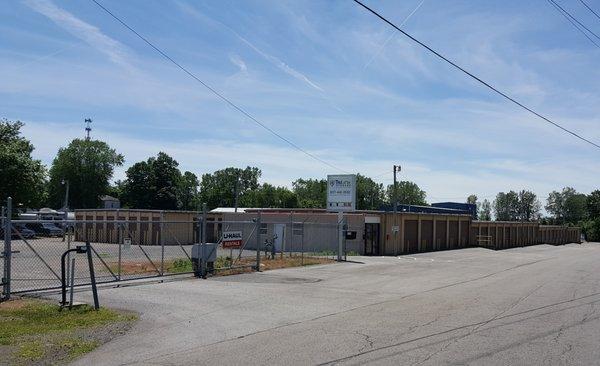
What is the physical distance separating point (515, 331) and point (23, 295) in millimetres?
11500

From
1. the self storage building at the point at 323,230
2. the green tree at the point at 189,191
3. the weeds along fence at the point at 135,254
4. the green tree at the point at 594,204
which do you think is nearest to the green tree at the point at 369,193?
the green tree at the point at 189,191

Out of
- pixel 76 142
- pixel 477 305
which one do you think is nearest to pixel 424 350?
pixel 477 305

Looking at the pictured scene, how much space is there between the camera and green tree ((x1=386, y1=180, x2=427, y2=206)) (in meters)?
144

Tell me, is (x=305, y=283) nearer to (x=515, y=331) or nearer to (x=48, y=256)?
(x=515, y=331)

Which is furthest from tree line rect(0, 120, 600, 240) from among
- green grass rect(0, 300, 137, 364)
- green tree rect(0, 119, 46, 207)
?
green grass rect(0, 300, 137, 364)

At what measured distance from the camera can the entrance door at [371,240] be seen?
39.6m

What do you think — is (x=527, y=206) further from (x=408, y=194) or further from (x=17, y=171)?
(x=17, y=171)

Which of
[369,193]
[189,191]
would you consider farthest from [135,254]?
[369,193]

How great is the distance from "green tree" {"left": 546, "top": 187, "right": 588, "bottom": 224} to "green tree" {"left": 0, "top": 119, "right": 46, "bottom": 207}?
16600 centimetres

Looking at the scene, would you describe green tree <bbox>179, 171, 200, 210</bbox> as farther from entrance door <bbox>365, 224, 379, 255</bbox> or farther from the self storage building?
entrance door <bbox>365, 224, 379, 255</bbox>

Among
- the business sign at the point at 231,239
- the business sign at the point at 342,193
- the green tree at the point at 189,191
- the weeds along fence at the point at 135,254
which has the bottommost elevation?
the weeds along fence at the point at 135,254

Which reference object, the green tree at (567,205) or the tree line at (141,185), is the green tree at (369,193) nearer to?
the tree line at (141,185)

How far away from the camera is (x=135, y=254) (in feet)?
105

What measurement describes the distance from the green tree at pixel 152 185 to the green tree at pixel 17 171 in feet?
172
